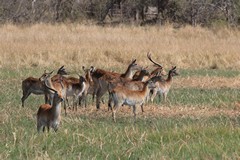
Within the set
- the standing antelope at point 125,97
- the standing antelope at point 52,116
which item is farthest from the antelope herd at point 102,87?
the standing antelope at point 52,116

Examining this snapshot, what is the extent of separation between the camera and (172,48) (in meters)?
25.8

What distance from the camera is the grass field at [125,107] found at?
789cm

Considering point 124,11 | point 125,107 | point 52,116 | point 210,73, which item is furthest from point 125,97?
point 124,11

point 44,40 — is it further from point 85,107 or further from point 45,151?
point 45,151

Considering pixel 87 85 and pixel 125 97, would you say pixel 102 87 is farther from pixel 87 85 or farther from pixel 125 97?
pixel 125 97

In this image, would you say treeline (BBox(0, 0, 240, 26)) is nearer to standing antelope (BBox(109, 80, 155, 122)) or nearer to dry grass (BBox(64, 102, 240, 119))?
dry grass (BBox(64, 102, 240, 119))

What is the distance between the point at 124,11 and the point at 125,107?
33953mm

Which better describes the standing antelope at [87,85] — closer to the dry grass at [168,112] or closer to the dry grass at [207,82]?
the dry grass at [168,112]

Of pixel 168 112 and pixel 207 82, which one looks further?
pixel 207 82

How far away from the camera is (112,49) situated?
25078 mm

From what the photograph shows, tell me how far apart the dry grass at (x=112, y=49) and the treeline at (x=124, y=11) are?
817cm

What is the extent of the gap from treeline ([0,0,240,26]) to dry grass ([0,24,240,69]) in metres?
8.17

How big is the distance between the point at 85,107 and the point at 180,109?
2340 mm

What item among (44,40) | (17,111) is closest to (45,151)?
(17,111)
